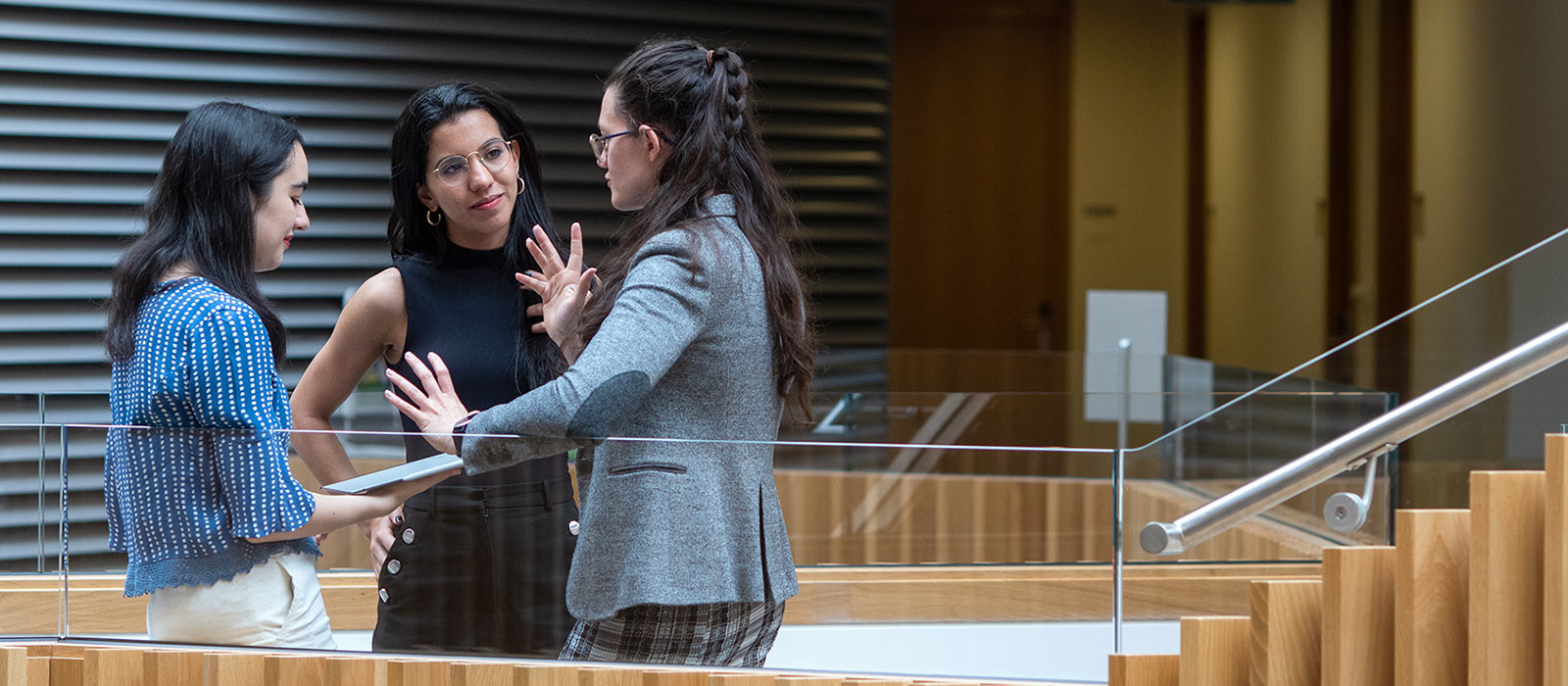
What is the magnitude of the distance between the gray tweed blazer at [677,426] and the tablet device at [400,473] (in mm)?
155

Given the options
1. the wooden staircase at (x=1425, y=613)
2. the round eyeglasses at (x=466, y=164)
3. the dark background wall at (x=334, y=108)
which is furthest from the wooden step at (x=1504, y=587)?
the dark background wall at (x=334, y=108)

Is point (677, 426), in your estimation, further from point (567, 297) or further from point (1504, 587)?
point (1504, 587)

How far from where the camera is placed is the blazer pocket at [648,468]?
1629 millimetres

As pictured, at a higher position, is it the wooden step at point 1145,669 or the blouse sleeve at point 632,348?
the blouse sleeve at point 632,348

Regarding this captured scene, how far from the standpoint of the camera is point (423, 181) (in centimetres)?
211

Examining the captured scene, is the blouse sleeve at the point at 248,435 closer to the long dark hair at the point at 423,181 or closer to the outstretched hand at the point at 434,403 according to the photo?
the outstretched hand at the point at 434,403

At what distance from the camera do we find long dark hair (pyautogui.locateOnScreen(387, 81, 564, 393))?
2.08 metres

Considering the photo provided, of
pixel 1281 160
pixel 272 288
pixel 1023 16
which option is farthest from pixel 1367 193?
pixel 272 288

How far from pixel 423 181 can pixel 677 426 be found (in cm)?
72

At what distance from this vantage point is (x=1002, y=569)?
2.08 m

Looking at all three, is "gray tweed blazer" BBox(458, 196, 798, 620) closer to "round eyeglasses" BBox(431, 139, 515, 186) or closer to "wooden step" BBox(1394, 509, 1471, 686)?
"round eyeglasses" BBox(431, 139, 515, 186)

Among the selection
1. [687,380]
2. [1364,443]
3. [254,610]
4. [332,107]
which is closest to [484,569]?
[254,610]

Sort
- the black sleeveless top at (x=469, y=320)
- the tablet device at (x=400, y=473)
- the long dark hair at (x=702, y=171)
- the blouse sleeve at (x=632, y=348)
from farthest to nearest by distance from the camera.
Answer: the black sleeveless top at (x=469, y=320) → the tablet device at (x=400, y=473) → the long dark hair at (x=702, y=171) → the blouse sleeve at (x=632, y=348)

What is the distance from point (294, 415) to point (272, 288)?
3.60 m
